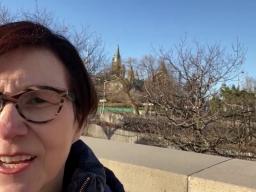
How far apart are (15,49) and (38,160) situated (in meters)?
0.36

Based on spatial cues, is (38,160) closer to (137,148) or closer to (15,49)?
(15,49)

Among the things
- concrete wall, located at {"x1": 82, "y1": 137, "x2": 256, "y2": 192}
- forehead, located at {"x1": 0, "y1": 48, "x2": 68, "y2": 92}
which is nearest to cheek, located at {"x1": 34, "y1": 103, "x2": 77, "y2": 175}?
forehead, located at {"x1": 0, "y1": 48, "x2": 68, "y2": 92}

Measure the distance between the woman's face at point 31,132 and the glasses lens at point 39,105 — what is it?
0.8 inches

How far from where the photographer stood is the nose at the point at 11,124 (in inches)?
44.9

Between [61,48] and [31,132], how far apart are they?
0.34m

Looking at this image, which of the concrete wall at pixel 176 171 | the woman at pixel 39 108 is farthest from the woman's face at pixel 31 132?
the concrete wall at pixel 176 171

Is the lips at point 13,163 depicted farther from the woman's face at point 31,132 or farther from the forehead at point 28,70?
the forehead at point 28,70

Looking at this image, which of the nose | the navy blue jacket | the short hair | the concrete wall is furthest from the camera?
the concrete wall

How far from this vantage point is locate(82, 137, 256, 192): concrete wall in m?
2.64

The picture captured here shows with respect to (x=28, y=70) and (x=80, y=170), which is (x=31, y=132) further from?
(x=80, y=170)

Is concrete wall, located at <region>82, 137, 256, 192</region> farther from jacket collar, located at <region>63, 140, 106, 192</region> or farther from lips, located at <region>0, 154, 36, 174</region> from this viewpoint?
lips, located at <region>0, 154, 36, 174</region>

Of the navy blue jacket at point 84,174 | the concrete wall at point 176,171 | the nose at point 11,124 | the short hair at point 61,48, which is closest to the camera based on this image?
the nose at point 11,124

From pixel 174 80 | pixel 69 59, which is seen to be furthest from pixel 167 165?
pixel 174 80

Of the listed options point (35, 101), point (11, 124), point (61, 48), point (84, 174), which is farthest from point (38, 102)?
point (84, 174)
